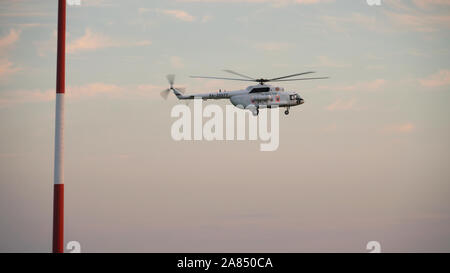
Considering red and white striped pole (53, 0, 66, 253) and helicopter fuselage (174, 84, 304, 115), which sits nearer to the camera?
red and white striped pole (53, 0, 66, 253)

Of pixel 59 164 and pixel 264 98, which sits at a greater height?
pixel 264 98

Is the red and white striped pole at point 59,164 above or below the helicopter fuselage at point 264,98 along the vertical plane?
below

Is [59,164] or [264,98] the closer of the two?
[59,164]

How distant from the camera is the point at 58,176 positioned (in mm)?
75938

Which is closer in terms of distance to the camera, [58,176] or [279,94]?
[58,176]

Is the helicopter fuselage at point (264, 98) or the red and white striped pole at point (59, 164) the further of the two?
the helicopter fuselage at point (264, 98)

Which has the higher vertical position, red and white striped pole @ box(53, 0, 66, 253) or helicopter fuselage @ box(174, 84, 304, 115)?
helicopter fuselage @ box(174, 84, 304, 115)
